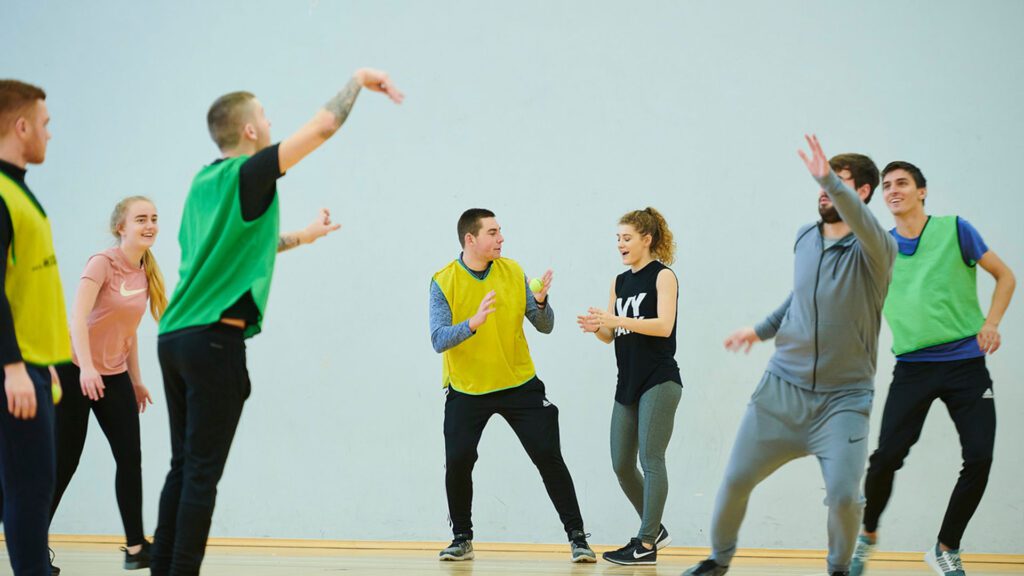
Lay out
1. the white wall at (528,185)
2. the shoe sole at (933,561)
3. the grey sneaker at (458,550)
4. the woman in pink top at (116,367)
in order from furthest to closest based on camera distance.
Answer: the white wall at (528,185), the grey sneaker at (458,550), the woman in pink top at (116,367), the shoe sole at (933,561)

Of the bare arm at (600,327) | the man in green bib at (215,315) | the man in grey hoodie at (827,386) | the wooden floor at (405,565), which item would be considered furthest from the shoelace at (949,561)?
the man in green bib at (215,315)

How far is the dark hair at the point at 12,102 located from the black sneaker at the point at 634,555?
9.75 feet

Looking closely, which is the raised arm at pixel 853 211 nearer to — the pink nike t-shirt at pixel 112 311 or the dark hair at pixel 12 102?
the dark hair at pixel 12 102

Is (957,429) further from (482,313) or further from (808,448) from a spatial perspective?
(482,313)

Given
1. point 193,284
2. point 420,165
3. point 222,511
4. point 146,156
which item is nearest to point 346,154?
point 420,165

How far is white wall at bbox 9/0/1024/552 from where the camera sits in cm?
492

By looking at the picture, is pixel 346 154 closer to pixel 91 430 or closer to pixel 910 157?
pixel 91 430

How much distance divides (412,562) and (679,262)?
2.06 metres

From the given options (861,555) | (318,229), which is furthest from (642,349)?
(318,229)

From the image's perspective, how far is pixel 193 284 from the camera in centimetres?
258

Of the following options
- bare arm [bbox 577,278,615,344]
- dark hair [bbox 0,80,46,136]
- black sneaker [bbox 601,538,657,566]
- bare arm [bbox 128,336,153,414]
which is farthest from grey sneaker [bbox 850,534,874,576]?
dark hair [bbox 0,80,46,136]

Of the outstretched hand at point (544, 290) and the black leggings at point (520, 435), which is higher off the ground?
the outstretched hand at point (544, 290)

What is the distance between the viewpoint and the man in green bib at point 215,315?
8.19ft

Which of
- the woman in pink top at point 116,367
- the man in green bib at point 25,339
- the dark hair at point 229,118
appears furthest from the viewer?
the woman in pink top at point 116,367
